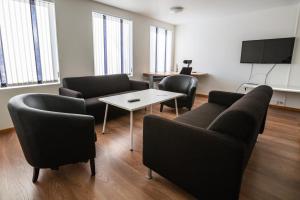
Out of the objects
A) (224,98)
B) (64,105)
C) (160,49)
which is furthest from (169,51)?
(64,105)

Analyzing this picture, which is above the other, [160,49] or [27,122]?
[160,49]

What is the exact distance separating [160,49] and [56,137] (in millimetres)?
4860

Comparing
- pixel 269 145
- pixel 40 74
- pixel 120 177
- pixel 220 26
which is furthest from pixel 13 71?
pixel 220 26

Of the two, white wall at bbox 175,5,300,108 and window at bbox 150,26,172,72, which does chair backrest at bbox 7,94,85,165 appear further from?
white wall at bbox 175,5,300,108

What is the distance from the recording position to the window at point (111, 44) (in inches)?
154

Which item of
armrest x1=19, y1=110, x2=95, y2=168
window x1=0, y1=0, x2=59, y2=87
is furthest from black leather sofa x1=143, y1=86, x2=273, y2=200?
window x1=0, y1=0, x2=59, y2=87

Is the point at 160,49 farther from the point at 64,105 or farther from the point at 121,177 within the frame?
the point at 121,177

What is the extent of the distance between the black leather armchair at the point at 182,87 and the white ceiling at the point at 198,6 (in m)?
1.62

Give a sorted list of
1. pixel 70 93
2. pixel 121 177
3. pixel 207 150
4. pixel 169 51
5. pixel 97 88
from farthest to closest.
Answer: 1. pixel 169 51
2. pixel 97 88
3. pixel 70 93
4. pixel 121 177
5. pixel 207 150

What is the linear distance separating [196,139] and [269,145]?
1.90m

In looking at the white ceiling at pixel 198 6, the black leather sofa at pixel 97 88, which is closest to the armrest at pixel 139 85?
the black leather sofa at pixel 97 88

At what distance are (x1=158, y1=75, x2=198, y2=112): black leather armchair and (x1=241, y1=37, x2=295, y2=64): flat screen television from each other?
1.84 metres

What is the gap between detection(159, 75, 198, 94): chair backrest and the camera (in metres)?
3.89

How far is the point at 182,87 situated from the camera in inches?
156
